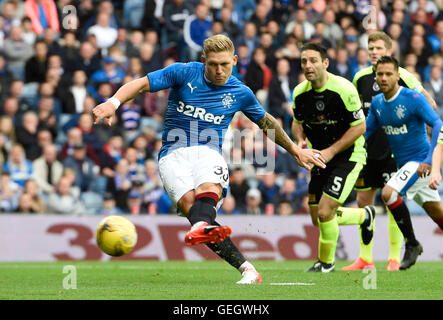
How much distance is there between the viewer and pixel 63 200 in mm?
15836

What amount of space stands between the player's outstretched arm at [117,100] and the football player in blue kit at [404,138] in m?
3.63

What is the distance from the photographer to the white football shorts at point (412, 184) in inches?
448

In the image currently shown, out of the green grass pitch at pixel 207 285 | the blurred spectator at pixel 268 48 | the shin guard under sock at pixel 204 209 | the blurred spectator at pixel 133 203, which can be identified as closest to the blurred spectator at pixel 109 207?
the blurred spectator at pixel 133 203

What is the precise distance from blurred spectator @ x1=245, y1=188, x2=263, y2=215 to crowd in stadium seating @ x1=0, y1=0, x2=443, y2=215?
2cm

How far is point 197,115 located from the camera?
9227 millimetres

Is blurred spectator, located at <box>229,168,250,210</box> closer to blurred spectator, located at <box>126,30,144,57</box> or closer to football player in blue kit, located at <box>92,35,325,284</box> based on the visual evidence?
blurred spectator, located at <box>126,30,144,57</box>

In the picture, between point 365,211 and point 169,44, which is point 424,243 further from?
point 169,44

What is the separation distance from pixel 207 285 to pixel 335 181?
8.70 ft

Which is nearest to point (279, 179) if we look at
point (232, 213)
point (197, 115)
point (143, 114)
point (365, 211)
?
point (232, 213)

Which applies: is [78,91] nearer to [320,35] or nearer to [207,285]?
[320,35]

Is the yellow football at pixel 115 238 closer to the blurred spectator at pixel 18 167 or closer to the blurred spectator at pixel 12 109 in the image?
the blurred spectator at pixel 18 167

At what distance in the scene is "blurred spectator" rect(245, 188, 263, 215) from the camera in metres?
16.6
